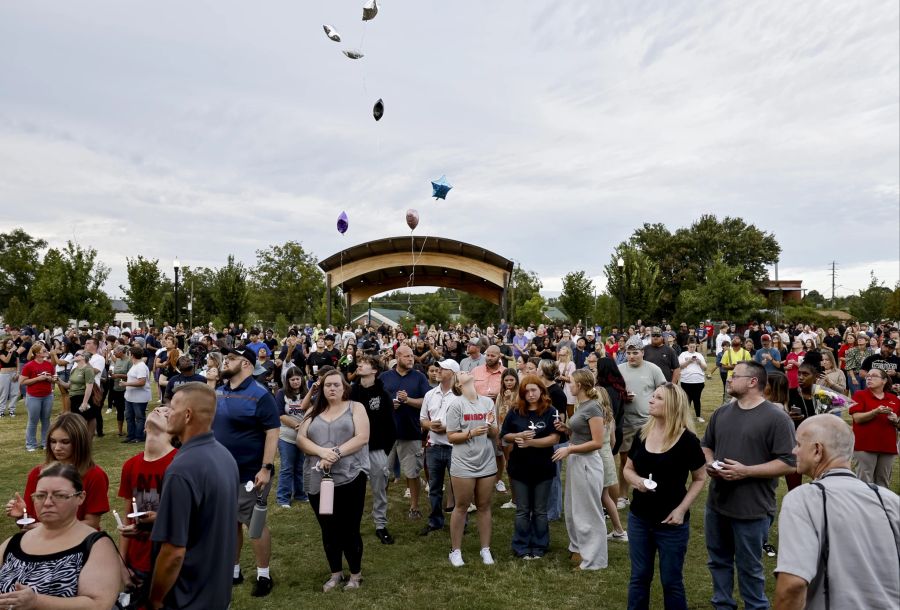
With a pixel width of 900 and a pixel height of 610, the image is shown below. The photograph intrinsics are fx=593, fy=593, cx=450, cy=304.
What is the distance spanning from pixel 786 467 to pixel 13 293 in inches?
3287

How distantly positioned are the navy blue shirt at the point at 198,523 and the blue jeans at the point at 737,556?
3.18m

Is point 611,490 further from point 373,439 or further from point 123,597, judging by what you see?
point 123,597

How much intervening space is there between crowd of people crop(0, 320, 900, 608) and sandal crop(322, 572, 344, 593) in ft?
0.06

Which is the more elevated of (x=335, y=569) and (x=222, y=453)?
(x=222, y=453)

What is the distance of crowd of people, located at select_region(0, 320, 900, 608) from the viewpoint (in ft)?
7.98

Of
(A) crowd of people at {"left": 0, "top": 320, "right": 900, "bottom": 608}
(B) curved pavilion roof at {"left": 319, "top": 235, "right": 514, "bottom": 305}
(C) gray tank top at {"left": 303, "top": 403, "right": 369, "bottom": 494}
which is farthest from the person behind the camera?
(B) curved pavilion roof at {"left": 319, "top": 235, "right": 514, "bottom": 305}

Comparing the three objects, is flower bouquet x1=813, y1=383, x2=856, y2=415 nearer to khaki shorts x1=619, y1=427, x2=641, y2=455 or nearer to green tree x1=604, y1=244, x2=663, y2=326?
khaki shorts x1=619, y1=427, x2=641, y2=455

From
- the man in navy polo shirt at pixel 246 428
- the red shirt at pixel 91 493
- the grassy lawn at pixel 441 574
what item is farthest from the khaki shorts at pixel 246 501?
the red shirt at pixel 91 493

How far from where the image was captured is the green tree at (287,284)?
57.3 m

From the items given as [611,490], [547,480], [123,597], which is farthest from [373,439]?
[123,597]

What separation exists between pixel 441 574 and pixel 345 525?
1022 millimetres

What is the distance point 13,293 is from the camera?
68625 millimetres

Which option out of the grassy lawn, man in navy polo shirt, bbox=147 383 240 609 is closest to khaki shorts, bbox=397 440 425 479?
the grassy lawn

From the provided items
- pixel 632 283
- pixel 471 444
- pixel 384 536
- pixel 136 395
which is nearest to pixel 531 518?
pixel 471 444
